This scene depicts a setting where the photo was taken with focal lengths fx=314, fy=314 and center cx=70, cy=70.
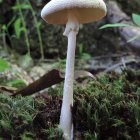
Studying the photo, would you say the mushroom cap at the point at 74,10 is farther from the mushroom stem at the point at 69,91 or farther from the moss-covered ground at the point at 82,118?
the moss-covered ground at the point at 82,118

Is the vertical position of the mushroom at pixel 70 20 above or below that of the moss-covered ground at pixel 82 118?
above

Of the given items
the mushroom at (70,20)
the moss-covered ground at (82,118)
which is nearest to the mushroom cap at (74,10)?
the mushroom at (70,20)

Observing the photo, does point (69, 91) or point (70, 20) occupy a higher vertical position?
point (70, 20)

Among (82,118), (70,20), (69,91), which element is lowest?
(82,118)

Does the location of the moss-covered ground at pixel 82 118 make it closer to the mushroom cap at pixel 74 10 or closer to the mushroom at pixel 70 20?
the mushroom at pixel 70 20

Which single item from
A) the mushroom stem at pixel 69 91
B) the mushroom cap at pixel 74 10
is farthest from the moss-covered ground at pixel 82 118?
the mushroom cap at pixel 74 10

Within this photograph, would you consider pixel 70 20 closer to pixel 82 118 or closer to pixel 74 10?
pixel 74 10

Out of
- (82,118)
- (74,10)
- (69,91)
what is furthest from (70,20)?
(82,118)

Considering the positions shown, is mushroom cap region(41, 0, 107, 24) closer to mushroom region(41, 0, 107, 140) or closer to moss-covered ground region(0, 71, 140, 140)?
mushroom region(41, 0, 107, 140)

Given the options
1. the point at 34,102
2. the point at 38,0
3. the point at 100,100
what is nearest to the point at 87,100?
the point at 100,100
